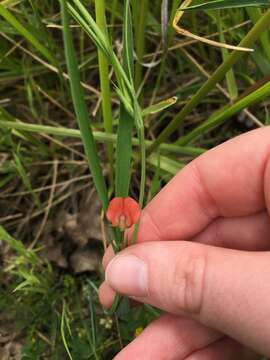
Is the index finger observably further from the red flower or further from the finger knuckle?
the red flower

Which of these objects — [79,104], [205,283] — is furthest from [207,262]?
[79,104]

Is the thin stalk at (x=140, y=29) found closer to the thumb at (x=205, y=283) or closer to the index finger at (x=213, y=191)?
the index finger at (x=213, y=191)

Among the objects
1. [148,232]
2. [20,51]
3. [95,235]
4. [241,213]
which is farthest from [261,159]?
[20,51]

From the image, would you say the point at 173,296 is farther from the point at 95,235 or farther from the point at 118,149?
the point at 95,235

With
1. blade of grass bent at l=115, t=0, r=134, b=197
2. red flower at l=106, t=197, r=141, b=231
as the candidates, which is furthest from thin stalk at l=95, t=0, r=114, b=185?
red flower at l=106, t=197, r=141, b=231

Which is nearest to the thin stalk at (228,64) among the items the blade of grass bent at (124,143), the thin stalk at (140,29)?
the thin stalk at (140,29)

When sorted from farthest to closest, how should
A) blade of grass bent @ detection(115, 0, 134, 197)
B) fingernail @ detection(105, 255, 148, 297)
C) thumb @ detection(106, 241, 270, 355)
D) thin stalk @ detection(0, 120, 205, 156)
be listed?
thin stalk @ detection(0, 120, 205, 156)
fingernail @ detection(105, 255, 148, 297)
thumb @ detection(106, 241, 270, 355)
blade of grass bent @ detection(115, 0, 134, 197)
